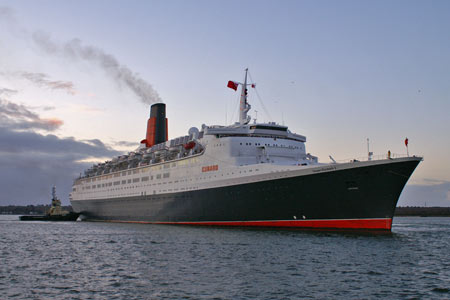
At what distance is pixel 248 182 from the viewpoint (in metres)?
35.8

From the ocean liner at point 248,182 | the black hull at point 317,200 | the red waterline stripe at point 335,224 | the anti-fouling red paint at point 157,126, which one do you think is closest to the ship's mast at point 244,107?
the ocean liner at point 248,182

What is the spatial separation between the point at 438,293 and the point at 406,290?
98 cm

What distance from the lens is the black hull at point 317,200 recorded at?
29.7m

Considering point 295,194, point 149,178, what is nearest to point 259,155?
point 295,194

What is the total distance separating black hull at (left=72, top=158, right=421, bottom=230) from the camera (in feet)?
97.3

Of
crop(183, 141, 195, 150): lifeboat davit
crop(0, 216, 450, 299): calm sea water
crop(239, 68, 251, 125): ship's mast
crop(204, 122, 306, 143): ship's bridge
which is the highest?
crop(239, 68, 251, 125): ship's mast

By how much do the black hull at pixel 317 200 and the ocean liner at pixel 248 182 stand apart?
0.22ft

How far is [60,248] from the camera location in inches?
1083

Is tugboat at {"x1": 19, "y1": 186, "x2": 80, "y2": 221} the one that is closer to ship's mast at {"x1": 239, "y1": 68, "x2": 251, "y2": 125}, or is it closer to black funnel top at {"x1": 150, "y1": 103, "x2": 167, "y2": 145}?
black funnel top at {"x1": 150, "y1": 103, "x2": 167, "y2": 145}

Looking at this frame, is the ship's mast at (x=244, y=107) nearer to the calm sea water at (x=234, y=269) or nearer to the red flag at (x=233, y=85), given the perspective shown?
the red flag at (x=233, y=85)

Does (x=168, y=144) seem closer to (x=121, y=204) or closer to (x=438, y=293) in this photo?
(x=121, y=204)

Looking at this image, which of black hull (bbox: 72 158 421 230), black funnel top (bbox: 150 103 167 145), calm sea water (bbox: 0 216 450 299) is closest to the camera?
calm sea water (bbox: 0 216 450 299)

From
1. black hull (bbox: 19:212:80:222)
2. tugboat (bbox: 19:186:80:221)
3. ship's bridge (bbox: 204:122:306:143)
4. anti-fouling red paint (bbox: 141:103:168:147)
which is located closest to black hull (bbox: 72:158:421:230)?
ship's bridge (bbox: 204:122:306:143)

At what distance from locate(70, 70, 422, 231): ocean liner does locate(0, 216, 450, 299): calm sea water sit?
3.06m
